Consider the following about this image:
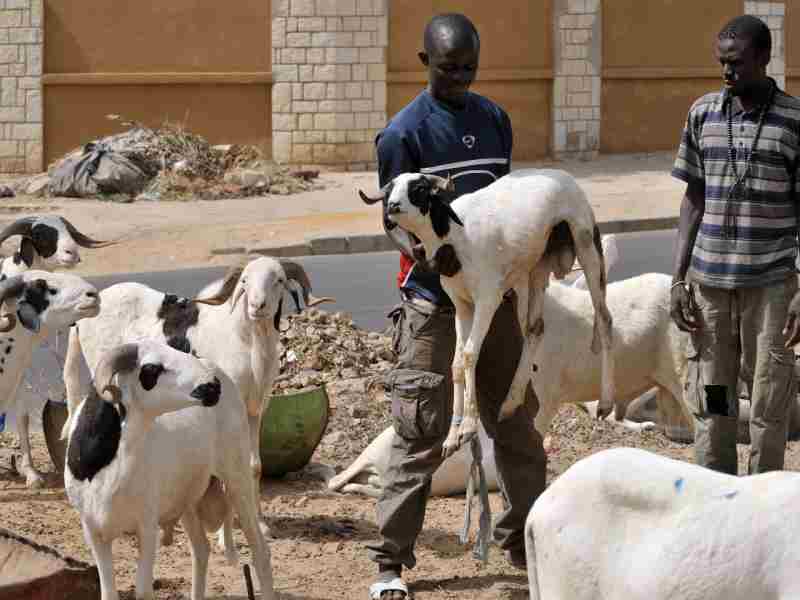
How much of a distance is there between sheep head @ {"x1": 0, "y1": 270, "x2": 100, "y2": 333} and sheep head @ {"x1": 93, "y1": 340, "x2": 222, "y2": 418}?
129 centimetres

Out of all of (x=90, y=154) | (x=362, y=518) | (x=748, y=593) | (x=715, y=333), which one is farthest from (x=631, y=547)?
(x=90, y=154)

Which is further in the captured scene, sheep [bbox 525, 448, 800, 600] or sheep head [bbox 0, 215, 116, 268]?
sheep head [bbox 0, 215, 116, 268]

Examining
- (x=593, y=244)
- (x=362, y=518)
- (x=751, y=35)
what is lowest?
(x=362, y=518)

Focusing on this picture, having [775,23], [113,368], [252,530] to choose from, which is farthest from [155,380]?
[775,23]

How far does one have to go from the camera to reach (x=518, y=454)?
634 centimetres

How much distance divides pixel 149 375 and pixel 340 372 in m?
4.47

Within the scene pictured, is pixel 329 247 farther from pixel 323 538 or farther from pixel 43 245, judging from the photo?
pixel 323 538

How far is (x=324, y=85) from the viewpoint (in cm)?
2498

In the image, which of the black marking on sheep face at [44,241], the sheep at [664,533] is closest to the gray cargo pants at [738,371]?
the sheep at [664,533]

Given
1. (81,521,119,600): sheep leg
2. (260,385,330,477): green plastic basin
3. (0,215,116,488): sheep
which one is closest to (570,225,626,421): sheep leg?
(81,521,119,600): sheep leg

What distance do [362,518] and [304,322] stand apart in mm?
2933

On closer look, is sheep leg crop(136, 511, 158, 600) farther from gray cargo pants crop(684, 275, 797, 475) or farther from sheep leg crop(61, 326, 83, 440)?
sheep leg crop(61, 326, 83, 440)

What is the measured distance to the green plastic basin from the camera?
8.30 meters

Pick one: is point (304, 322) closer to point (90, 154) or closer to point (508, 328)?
point (508, 328)
